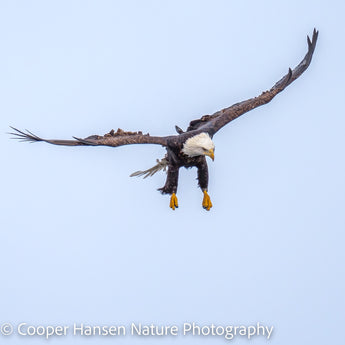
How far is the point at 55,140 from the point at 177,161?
1.91 m

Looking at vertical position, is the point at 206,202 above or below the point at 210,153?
below

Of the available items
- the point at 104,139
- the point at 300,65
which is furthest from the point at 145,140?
the point at 300,65

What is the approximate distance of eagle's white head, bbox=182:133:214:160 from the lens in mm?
17062

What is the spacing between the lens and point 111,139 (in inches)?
666

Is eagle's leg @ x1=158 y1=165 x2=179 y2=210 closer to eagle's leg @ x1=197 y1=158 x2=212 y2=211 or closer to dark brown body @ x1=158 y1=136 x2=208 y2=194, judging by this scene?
dark brown body @ x1=158 y1=136 x2=208 y2=194

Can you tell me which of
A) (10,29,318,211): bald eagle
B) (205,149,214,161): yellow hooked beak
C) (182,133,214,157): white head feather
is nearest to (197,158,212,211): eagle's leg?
(10,29,318,211): bald eagle

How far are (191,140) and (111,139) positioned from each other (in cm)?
112

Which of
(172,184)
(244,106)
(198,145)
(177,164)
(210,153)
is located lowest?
(172,184)

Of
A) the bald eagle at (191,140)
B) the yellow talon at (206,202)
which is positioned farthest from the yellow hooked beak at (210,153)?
the yellow talon at (206,202)

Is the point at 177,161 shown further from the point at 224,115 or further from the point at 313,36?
the point at 313,36

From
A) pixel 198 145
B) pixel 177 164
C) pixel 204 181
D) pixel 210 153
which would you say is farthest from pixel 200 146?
pixel 204 181

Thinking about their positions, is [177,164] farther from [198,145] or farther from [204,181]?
[198,145]

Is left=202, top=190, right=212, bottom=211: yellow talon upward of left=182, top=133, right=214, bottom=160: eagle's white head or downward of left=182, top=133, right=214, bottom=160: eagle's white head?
downward

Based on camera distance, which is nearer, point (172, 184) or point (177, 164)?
point (177, 164)
